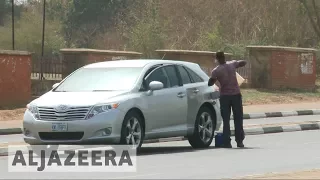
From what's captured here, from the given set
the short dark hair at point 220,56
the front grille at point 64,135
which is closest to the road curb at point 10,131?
the short dark hair at point 220,56

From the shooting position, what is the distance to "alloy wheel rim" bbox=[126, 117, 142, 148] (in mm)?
14005

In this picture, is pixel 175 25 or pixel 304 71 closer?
pixel 304 71

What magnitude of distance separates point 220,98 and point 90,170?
15.8ft

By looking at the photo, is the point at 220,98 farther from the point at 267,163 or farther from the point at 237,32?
the point at 237,32

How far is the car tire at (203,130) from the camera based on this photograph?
15.8m

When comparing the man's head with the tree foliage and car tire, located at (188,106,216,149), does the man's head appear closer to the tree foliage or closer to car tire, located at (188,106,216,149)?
car tire, located at (188,106,216,149)

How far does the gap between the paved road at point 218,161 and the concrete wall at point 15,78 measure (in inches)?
417

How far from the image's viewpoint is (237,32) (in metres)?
53.8

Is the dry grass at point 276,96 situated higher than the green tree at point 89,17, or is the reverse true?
the green tree at point 89,17

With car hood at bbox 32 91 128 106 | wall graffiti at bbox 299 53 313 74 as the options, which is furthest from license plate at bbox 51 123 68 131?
wall graffiti at bbox 299 53 313 74

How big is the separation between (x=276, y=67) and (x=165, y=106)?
71.7ft

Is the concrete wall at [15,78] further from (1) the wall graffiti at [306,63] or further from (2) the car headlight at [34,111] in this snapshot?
(1) the wall graffiti at [306,63]

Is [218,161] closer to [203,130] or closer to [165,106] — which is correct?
[165,106]

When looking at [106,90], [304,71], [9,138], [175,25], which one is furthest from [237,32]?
[106,90]
